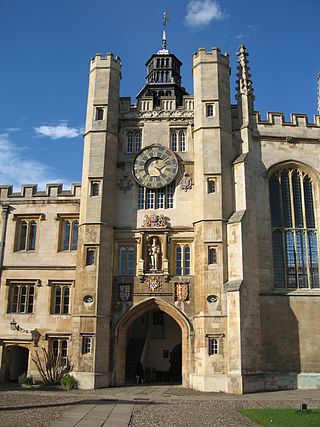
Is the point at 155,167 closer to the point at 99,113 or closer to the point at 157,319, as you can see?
the point at 99,113

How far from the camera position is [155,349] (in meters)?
27.5

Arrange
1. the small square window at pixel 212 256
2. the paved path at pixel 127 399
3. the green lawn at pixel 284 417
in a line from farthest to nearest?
the small square window at pixel 212 256
the paved path at pixel 127 399
the green lawn at pixel 284 417

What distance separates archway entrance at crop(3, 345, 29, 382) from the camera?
23.4m

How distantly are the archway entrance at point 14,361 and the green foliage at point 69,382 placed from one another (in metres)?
4.37

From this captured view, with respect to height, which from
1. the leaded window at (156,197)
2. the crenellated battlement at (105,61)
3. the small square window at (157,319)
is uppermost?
the crenellated battlement at (105,61)

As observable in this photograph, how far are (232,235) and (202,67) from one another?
935 cm

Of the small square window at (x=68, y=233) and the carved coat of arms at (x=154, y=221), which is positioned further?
the small square window at (x=68, y=233)

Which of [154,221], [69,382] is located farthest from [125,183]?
[69,382]

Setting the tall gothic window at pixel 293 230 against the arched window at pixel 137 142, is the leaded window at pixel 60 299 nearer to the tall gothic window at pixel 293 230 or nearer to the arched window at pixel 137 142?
the arched window at pixel 137 142

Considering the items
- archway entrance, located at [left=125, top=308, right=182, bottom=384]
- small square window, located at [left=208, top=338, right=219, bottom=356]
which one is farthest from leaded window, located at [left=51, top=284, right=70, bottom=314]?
small square window, located at [left=208, top=338, right=219, bottom=356]

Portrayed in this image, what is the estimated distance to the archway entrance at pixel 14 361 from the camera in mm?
23406

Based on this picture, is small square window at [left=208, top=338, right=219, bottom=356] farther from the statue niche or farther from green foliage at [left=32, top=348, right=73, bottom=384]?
green foliage at [left=32, top=348, right=73, bottom=384]

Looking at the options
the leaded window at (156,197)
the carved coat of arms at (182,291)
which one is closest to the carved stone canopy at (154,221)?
the leaded window at (156,197)

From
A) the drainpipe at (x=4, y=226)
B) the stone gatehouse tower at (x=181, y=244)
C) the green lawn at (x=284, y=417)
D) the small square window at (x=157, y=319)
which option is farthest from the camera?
the small square window at (x=157, y=319)
